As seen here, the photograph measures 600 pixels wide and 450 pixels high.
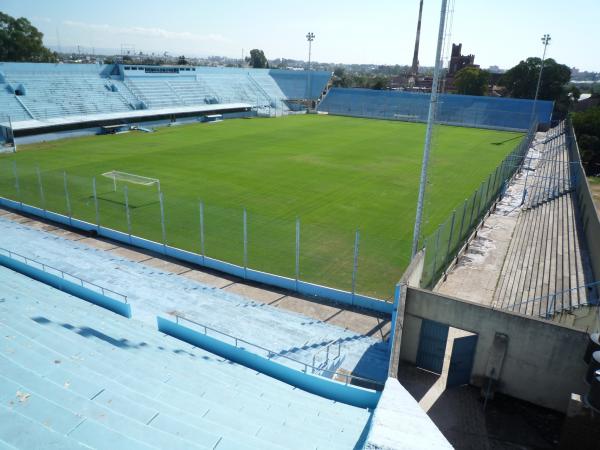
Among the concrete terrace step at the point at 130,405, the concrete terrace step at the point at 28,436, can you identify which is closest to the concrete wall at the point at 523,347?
the concrete terrace step at the point at 130,405

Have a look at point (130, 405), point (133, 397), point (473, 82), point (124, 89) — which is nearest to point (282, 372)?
point (133, 397)

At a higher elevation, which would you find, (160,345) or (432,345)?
(160,345)

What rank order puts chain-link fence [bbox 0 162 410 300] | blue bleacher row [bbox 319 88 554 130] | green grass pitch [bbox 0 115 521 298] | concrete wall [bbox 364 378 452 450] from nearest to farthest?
1. concrete wall [bbox 364 378 452 450]
2. chain-link fence [bbox 0 162 410 300]
3. green grass pitch [bbox 0 115 521 298]
4. blue bleacher row [bbox 319 88 554 130]

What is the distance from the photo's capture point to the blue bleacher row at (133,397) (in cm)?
563

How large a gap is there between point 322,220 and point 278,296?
717 cm

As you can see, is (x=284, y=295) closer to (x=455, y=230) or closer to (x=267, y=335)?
(x=267, y=335)

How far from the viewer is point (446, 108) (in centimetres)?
6438

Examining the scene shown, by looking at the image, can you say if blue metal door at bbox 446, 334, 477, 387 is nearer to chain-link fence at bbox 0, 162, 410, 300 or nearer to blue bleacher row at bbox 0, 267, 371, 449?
chain-link fence at bbox 0, 162, 410, 300

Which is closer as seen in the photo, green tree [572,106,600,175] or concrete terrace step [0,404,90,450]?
concrete terrace step [0,404,90,450]

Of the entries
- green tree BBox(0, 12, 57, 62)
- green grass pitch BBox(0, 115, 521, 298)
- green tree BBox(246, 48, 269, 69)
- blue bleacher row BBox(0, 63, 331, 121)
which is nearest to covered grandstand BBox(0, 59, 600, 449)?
green grass pitch BBox(0, 115, 521, 298)

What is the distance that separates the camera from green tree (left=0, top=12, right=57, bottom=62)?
206 feet

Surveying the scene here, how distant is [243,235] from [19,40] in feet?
212

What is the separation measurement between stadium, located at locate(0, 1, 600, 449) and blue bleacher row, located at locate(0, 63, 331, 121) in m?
5.88

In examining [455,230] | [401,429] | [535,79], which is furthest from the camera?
[535,79]
